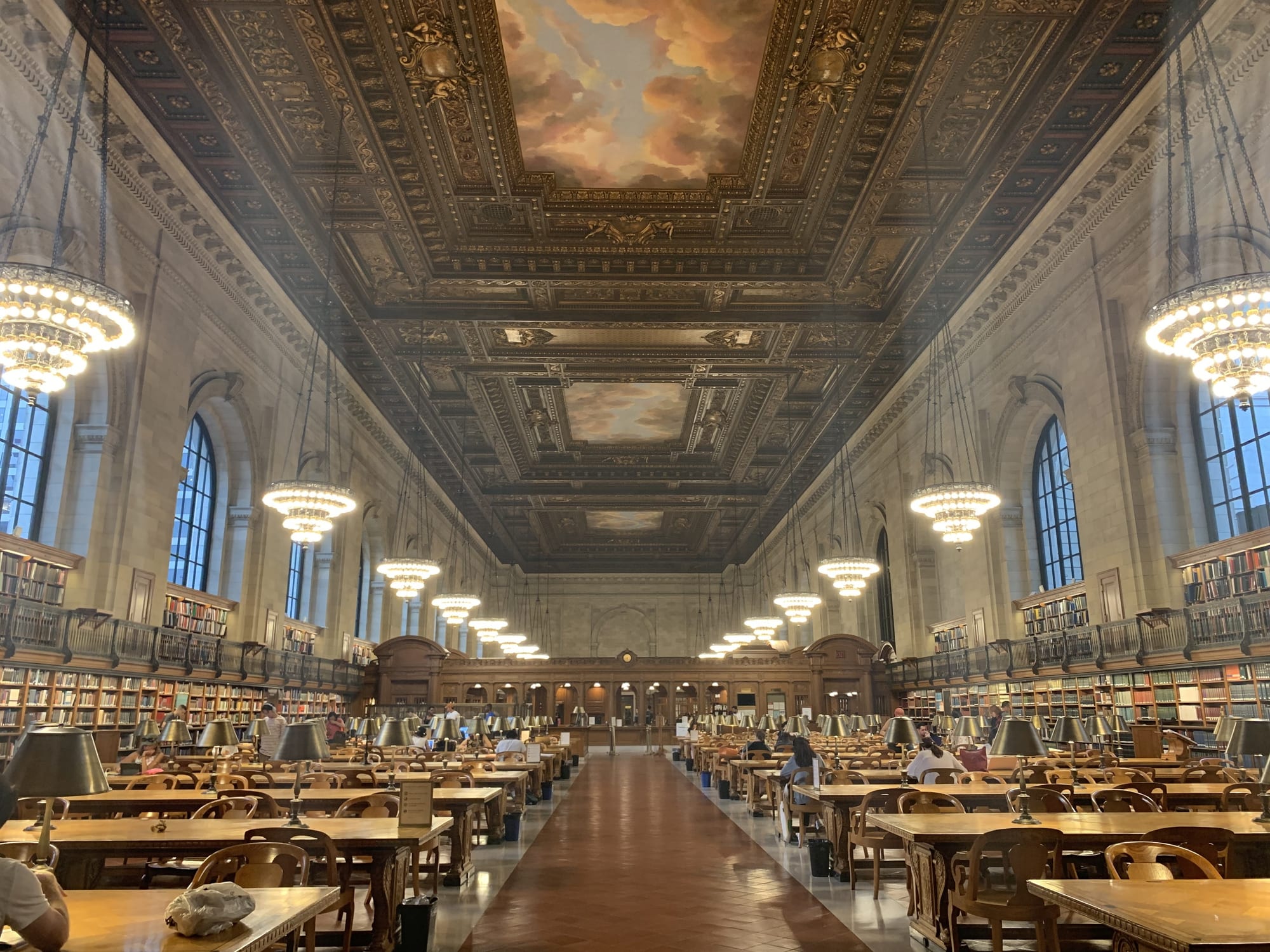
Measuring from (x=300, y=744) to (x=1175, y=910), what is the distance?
15.3ft

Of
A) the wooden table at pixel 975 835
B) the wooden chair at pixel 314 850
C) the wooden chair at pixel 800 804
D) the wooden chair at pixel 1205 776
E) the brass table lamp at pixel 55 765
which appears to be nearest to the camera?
the brass table lamp at pixel 55 765

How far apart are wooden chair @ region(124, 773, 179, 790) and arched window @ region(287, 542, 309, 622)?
39.4 ft

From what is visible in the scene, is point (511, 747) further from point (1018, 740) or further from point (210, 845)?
point (1018, 740)

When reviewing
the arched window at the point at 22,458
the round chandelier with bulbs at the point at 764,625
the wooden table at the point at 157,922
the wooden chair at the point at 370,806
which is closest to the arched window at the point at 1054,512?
the round chandelier with bulbs at the point at 764,625

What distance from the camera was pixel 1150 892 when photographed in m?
3.48

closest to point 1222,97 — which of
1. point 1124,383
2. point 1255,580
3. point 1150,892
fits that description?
point 1124,383

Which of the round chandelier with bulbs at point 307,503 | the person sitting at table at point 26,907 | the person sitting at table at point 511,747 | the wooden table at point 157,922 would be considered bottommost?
the wooden table at point 157,922

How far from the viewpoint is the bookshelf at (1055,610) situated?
1478 centimetres

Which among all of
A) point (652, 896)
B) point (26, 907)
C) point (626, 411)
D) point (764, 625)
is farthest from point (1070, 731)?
point (764, 625)

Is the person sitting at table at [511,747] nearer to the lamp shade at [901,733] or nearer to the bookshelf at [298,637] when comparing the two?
the lamp shade at [901,733]

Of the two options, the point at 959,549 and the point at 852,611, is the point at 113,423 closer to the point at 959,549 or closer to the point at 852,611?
the point at 959,549

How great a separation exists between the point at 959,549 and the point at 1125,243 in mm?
7952

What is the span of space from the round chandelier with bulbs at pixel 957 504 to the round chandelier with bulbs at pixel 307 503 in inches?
333

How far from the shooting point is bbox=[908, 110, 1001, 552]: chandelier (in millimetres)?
13125
